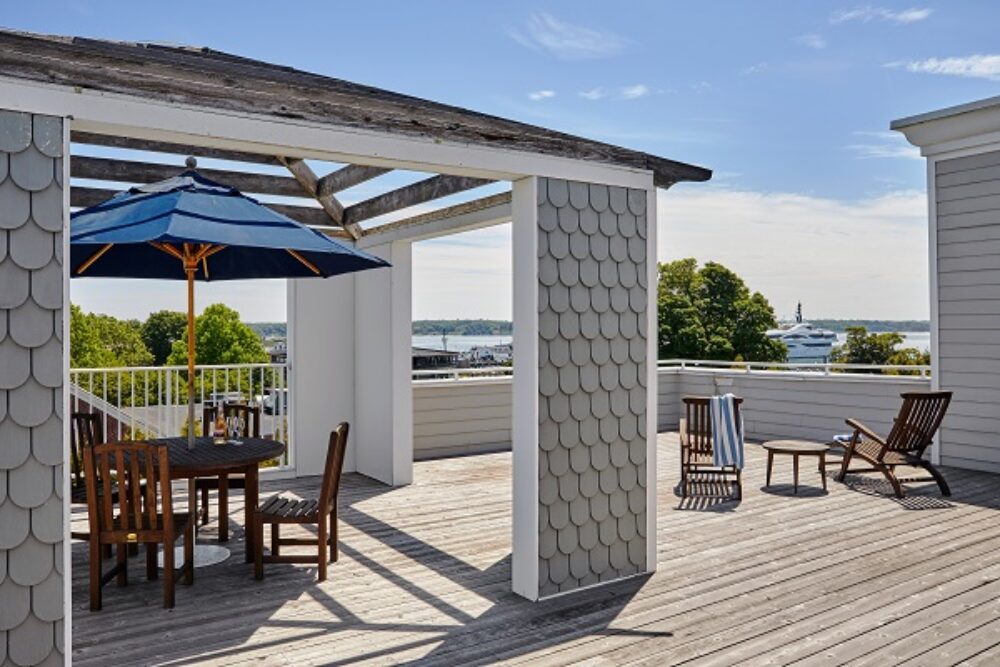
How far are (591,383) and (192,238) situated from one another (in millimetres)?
2161

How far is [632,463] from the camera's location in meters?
4.23

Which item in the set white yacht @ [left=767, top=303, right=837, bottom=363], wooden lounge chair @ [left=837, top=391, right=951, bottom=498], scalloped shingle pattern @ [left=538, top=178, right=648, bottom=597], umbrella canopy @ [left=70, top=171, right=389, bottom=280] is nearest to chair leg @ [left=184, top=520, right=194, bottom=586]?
umbrella canopy @ [left=70, top=171, right=389, bottom=280]

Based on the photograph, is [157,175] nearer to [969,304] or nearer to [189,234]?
[189,234]

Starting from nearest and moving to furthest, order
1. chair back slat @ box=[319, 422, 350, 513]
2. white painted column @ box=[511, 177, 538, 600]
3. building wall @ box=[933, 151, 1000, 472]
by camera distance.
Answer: white painted column @ box=[511, 177, 538, 600] < chair back slat @ box=[319, 422, 350, 513] < building wall @ box=[933, 151, 1000, 472]

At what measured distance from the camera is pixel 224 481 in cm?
482

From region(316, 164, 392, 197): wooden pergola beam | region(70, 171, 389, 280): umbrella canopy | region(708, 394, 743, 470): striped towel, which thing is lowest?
region(708, 394, 743, 470): striped towel

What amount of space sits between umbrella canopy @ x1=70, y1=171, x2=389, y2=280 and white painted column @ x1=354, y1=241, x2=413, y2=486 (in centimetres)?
173

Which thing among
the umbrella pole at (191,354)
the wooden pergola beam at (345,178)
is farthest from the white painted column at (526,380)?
the umbrella pole at (191,354)

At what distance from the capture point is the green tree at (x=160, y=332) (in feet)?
138

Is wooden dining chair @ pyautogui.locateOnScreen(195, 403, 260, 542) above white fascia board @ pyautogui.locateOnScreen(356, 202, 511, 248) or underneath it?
underneath

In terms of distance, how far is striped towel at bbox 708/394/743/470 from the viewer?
20.0 feet

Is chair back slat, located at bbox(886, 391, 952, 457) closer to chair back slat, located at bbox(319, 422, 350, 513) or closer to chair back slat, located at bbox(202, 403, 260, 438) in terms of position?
chair back slat, located at bbox(319, 422, 350, 513)

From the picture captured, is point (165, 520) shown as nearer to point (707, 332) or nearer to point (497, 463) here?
point (497, 463)

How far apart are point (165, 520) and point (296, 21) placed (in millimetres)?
7172
